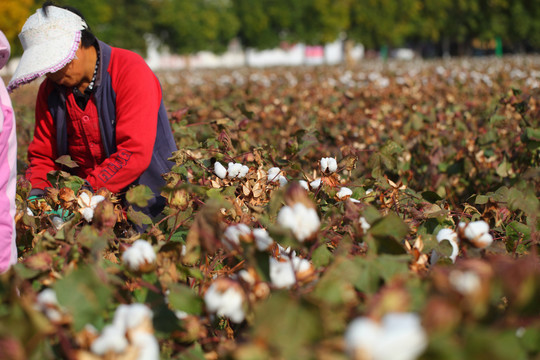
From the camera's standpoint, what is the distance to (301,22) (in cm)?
4547

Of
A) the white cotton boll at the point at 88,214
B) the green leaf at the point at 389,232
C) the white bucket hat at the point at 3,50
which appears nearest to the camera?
the green leaf at the point at 389,232

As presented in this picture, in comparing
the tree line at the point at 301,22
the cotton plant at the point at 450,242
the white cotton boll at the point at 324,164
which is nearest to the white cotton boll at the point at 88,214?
the white cotton boll at the point at 324,164

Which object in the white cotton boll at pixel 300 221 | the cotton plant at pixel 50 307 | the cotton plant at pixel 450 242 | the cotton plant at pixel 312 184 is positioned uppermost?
the white cotton boll at pixel 300 221

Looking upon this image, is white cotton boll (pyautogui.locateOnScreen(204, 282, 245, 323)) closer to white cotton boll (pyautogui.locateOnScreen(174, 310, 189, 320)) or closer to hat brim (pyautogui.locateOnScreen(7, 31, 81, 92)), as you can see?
white cotton boll (pyautogui.locateOnScreen(174, 310, 189, 320))

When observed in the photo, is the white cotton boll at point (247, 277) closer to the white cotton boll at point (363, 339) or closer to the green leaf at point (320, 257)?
the green leaf at point (320, 257)

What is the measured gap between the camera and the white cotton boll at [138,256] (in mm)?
1044

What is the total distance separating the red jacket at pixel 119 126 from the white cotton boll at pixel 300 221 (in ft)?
3.72

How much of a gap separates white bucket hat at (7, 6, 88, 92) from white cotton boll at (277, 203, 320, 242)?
118 cm

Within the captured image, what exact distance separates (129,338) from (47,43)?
1293 millimetres

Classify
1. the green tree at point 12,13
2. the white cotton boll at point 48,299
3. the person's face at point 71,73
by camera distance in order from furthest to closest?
the green tree at point 12,13, the person's face at point 71,73, the white cotton boll at point 48,299

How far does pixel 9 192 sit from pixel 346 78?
5793 mm

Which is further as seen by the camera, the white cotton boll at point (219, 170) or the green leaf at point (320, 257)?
the white cotton boll at point (219, 170)

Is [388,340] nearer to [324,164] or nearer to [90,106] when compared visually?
[324,164]

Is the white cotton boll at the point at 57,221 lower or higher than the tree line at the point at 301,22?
higher
